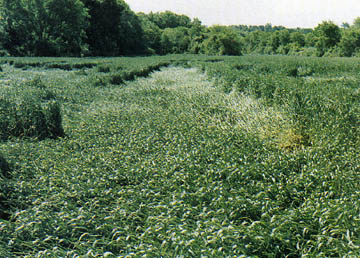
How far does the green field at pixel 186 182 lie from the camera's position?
10.7ft

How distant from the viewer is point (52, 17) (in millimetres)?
48906

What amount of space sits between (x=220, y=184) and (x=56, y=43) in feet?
167

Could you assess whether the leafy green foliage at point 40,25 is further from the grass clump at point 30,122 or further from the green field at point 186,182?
the green field at point 186,182

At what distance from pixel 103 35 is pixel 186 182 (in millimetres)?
63700

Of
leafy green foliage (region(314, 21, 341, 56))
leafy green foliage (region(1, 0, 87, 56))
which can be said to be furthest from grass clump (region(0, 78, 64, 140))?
leafy green foliage (region(314, 21, 341, 56))

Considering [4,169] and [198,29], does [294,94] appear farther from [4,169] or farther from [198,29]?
[198,29]

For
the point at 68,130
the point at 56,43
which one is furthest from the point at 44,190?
the point at 56,43

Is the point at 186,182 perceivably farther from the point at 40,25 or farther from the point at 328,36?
the point at 328,36

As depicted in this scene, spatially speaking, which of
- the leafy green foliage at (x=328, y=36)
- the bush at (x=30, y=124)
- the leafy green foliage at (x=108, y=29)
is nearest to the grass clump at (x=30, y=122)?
the bush at (x=30, y=124)

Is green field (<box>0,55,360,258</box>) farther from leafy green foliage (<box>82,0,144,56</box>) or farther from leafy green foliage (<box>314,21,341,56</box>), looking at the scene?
leafy green foliage (<box>314,21,341,56</box>)

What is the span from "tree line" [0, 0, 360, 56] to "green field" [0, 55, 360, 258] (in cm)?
4528

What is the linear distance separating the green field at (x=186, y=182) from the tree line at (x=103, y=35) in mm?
45277

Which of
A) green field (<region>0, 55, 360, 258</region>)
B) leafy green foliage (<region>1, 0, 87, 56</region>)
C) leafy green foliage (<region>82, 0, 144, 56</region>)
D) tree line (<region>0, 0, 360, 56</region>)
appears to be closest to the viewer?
green field (<region>0, 55, 360, 258</region>)

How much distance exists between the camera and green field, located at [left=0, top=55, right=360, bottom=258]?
3262 millimetres
